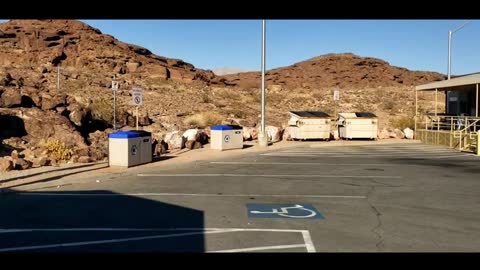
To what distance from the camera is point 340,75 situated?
99250 millimetres

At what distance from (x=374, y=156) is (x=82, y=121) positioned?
50.3 ft

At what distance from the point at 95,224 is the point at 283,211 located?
336cm

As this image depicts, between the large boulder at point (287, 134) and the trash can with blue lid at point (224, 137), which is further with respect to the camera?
the large boulder at point (287, 134)

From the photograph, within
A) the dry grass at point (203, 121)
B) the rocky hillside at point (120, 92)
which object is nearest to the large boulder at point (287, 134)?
the rocky hillside at point (120, 92)

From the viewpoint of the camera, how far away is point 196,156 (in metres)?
19.2

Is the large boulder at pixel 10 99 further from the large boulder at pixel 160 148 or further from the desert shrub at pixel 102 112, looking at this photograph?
the large boulder at pixel 160 148

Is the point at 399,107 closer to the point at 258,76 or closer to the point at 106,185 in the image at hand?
the point at 258,76

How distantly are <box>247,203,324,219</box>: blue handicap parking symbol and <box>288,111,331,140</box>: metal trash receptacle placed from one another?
60.3 ft

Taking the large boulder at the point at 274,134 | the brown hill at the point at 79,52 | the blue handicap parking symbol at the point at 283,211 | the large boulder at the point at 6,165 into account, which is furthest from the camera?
the brown hill at the point at 79,52

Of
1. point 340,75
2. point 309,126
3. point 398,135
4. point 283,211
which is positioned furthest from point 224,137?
point 340,75

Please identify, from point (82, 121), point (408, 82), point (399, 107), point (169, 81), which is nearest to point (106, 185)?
point (82, 121)

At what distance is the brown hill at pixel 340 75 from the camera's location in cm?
9550

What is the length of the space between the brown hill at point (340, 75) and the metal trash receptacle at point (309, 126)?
6229 centimetres

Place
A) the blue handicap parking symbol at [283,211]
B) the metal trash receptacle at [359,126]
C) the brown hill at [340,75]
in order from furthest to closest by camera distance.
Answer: the brown hill at [340,75] → the metal trash receptacle at [359,126] → the blue handicap parking symbol at [283,211]
